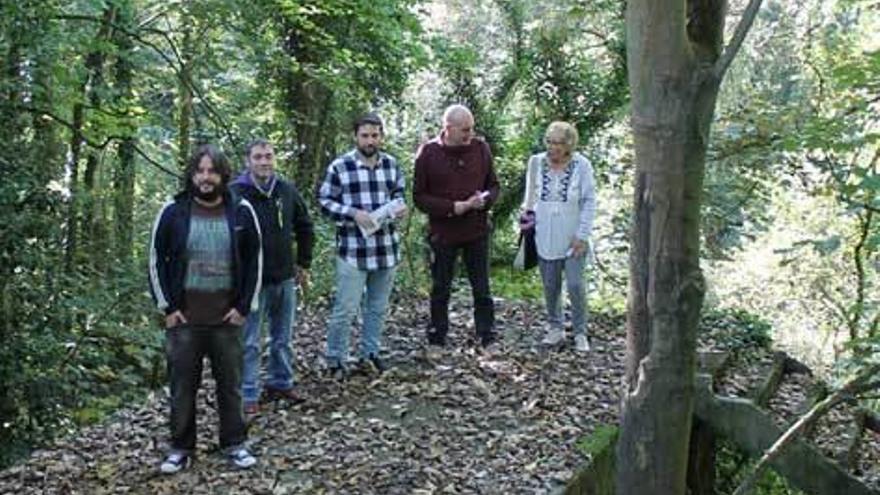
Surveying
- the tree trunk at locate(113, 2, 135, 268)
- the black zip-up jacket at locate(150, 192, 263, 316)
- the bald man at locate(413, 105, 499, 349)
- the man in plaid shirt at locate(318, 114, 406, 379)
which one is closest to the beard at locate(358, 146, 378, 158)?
the man in plaid shirt at locate(318, 114, 406, 379)

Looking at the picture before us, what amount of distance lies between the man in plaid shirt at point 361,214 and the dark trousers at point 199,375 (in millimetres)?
1313

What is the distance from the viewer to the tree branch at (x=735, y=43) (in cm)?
275

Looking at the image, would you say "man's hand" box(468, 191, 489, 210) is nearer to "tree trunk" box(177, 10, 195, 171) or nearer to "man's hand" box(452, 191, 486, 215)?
"man's hand" box(452, 191, 486, 215)

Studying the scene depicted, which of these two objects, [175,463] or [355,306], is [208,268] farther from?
[355,306]

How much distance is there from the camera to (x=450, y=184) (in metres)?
7.18

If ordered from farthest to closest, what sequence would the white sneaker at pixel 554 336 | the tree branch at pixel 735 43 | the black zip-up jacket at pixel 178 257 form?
1. the white sneaker at pixel 554 336
2. the black zip-up jacket at pixel 178 257
3. the tree branch at pixel 735 43

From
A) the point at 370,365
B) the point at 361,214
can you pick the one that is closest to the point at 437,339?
the point at 370,365

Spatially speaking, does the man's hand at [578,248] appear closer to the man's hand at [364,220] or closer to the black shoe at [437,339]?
the black shoe at [437,339]

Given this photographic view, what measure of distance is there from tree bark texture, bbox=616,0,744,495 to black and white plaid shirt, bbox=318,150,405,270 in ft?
12.0

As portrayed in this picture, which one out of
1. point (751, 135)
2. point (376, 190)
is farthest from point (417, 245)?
point (376, 190)

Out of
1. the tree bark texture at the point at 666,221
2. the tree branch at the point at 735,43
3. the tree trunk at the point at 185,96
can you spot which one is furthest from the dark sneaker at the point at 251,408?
the tree branch at the point at 735,43

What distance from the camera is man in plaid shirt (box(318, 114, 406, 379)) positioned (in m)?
6.57

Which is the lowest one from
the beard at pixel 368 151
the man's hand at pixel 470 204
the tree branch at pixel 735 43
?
the man's hand at pixel 470 204

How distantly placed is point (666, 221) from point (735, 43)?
0.54 meters
